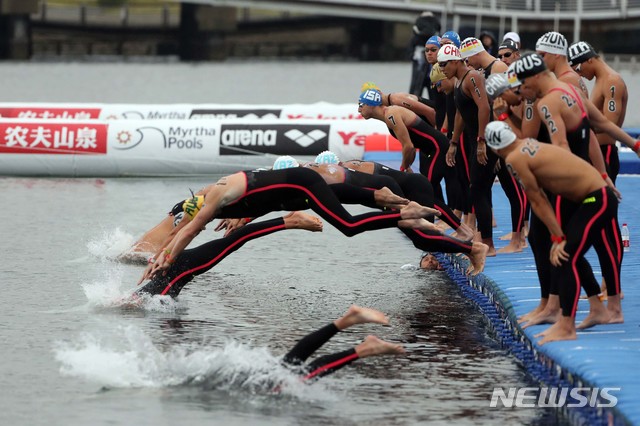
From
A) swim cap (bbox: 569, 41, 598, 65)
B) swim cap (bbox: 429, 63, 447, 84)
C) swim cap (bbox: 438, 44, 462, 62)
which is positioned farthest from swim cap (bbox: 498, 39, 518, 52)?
swim cap (bbox: 569, 41, 598, 65)

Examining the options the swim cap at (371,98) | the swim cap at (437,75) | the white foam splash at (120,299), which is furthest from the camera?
the swim cap at (371,98)

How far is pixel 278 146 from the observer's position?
73.7ft

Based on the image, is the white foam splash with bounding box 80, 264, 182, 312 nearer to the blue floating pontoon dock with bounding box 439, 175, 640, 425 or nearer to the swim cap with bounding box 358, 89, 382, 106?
the blue floating pontoon dock with bounding box 439, 175, 640, 425

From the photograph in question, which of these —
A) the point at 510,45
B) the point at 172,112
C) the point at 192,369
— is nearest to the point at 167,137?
the point at 172,112

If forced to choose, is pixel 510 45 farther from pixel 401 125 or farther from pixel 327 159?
pixel 327 159

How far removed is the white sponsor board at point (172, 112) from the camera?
26.0m

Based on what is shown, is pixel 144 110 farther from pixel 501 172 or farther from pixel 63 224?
pixel 501 172

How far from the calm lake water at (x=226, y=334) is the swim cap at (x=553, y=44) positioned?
2.46 metres

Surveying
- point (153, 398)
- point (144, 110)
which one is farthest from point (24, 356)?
point (144, 110)

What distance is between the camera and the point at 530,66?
9547mm

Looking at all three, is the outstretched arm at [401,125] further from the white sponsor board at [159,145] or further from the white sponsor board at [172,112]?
the white sponsor board at [172,112]

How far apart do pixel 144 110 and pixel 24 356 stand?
1646 centimetres

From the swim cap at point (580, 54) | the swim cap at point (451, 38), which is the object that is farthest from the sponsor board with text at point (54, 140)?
the swim cap at point (580, 54)

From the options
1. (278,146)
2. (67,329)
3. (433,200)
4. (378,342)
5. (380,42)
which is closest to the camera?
(378,342)
